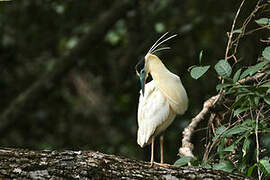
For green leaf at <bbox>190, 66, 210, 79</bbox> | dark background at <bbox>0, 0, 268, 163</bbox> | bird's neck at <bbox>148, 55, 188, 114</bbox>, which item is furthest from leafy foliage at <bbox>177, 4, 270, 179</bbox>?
dark background at <bbox>0, 0, 268, 163</bbox>

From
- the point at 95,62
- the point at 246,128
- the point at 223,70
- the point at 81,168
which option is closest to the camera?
the point at 81,168

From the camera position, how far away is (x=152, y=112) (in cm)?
268

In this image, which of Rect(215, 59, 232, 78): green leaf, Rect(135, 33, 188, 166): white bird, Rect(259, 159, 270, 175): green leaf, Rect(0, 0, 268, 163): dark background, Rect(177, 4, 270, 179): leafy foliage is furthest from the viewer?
Rect(0, 0, 268, 163): dark background

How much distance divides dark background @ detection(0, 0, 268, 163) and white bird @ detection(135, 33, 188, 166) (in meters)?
2.26

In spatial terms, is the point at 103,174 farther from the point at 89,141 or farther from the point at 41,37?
the point at 89,141

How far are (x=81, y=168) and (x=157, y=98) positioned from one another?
711 mm

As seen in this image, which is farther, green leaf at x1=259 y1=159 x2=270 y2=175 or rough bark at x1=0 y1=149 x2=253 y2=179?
green leaf at x1=259 y1=159 x2=270 y2=175

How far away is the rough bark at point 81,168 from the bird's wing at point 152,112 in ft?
1.35

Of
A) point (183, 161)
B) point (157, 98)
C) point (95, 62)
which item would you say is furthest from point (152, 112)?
point (95, 62)

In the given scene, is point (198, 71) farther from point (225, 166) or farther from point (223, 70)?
point (225, 166)

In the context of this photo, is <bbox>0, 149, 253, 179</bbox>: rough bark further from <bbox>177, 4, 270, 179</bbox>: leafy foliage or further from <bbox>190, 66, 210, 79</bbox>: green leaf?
<bbox>190, 66, 210, 79</bbox>: green leaf

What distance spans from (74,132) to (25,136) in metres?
0.74

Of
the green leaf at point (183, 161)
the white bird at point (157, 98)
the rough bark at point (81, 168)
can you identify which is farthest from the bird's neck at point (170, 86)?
the rough bark at point (81, 168)

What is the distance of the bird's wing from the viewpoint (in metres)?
2.64
